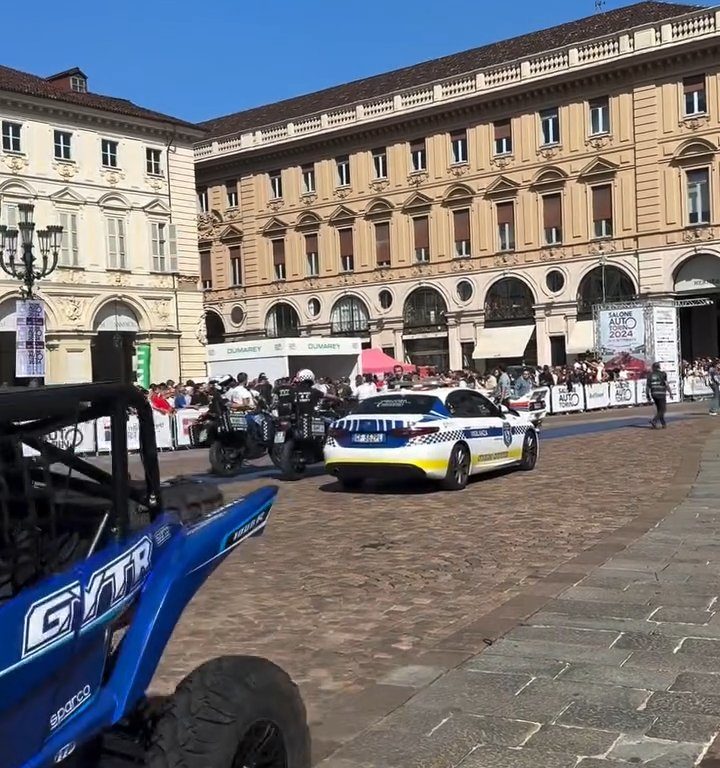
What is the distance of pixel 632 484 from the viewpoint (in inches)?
519

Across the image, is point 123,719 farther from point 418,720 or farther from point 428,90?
point 428,90

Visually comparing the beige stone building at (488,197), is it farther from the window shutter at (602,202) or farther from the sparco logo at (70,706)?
the sparco logo at (70,706)

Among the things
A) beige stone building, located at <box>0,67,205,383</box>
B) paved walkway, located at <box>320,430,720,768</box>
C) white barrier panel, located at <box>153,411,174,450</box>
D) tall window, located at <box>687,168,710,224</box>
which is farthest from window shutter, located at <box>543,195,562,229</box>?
paved walkway, located at <box>320,430,720,768</box>

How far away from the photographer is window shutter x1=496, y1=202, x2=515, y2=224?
4953 cm

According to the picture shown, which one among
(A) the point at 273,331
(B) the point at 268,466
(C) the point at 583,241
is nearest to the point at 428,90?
(C) the point at 583,241

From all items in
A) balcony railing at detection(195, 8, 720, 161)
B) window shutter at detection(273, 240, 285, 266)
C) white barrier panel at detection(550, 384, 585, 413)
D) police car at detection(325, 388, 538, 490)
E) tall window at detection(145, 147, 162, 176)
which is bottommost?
white barrier panel at detection(550, 384, 585, 413)

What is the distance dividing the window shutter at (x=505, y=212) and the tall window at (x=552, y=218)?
1716 mm

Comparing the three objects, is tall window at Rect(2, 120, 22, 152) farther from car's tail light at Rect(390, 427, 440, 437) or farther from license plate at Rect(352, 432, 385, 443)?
car's tail light at Rect(390, 427, 440, 437)

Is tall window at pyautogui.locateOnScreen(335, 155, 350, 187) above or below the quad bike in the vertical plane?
above

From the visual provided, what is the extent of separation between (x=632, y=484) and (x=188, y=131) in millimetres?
34774

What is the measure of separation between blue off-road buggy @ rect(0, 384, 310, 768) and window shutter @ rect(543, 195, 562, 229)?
153 feet

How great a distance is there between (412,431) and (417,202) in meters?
40.3

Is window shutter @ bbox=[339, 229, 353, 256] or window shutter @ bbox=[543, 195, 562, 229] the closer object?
window shutter @ bbox=[543, 195, 562, 229]

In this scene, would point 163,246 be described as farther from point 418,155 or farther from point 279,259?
point 418,155
